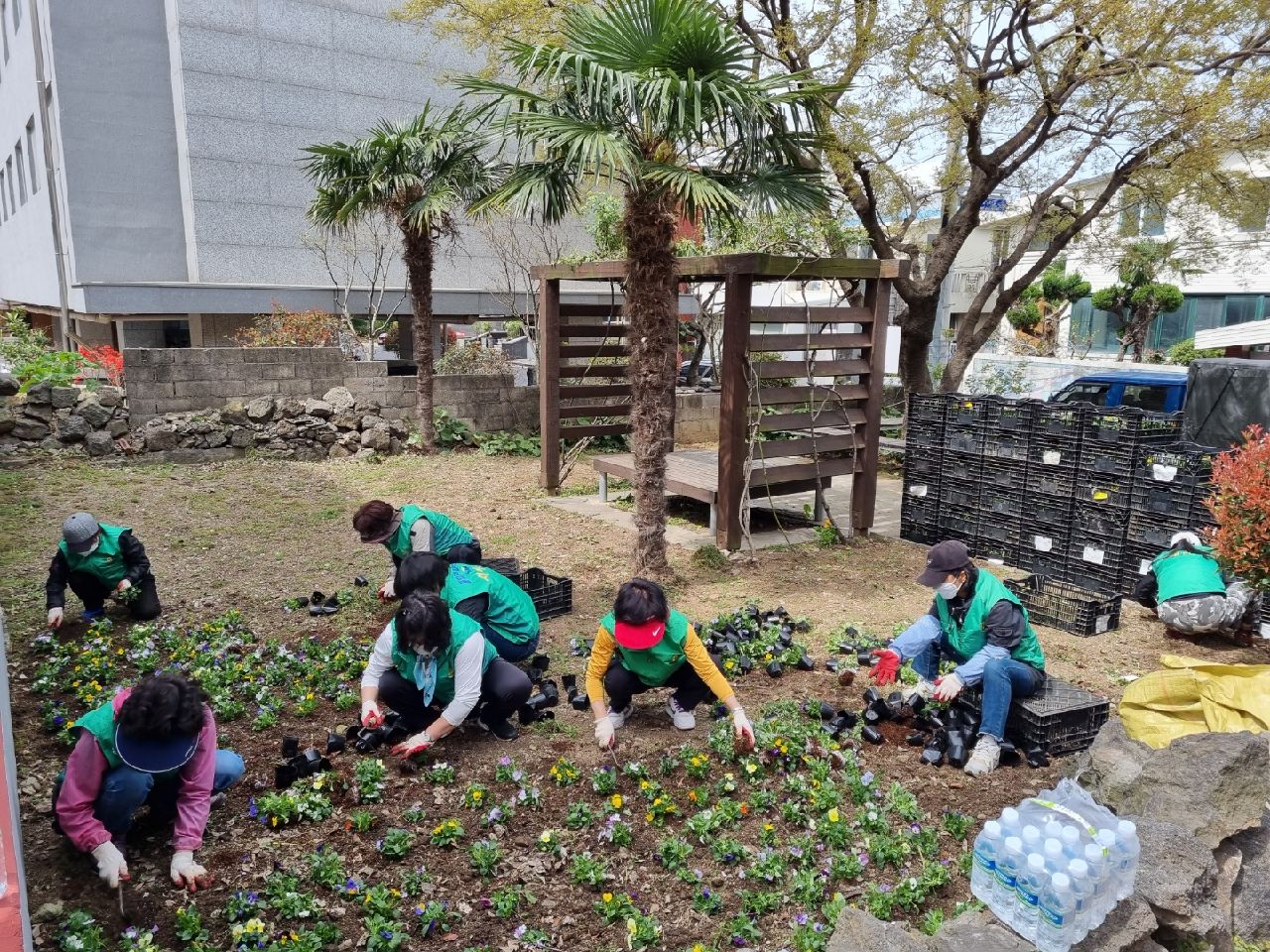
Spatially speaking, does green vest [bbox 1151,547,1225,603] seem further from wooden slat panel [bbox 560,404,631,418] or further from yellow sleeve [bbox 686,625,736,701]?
wooden slat panel [bbox 560,404,631,418]

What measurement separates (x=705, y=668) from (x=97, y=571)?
157 inches

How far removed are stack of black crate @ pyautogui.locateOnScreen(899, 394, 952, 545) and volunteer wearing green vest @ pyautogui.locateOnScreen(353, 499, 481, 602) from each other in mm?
4646

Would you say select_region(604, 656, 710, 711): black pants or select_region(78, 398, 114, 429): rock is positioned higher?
select_region(78, 398, 114, 429): rock

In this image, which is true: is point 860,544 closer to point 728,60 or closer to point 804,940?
point 728,60

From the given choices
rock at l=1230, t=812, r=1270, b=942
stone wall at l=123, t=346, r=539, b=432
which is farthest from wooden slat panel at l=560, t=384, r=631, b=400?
rock at l=1230, t=812, r=1270, b=942

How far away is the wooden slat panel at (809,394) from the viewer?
741cm

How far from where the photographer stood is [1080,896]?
2.61m

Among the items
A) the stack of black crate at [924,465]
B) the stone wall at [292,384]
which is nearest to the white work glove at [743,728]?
the stack of black crate at [924,465]

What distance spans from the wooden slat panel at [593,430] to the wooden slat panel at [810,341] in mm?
2902

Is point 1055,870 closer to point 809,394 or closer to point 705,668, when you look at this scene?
point 705,668

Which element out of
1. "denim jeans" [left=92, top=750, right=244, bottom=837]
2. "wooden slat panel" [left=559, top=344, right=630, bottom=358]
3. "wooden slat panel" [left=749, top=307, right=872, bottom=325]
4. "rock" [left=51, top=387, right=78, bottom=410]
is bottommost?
"denim jeans" [left=92, top=750, right=244, bottom=837]

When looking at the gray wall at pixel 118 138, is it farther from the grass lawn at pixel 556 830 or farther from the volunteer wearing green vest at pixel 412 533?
the volunteer wearing green vest at pixel 412 533

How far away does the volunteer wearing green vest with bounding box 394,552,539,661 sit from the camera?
4.25 m

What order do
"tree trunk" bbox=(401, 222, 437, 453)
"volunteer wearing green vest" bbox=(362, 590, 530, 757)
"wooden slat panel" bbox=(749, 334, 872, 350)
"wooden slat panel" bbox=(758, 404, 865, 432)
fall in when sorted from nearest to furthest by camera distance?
1. "volunteer wearing green vest" bbox=(362, 590, 530, 757)
2. "wooden slat panel" bbox=(749, 334, 872, 350)
3. "wooden slat panel" bbox=(758, 404, 865, 432)
4. "tree trunk" bbox=(401, 222, 437, 453)
